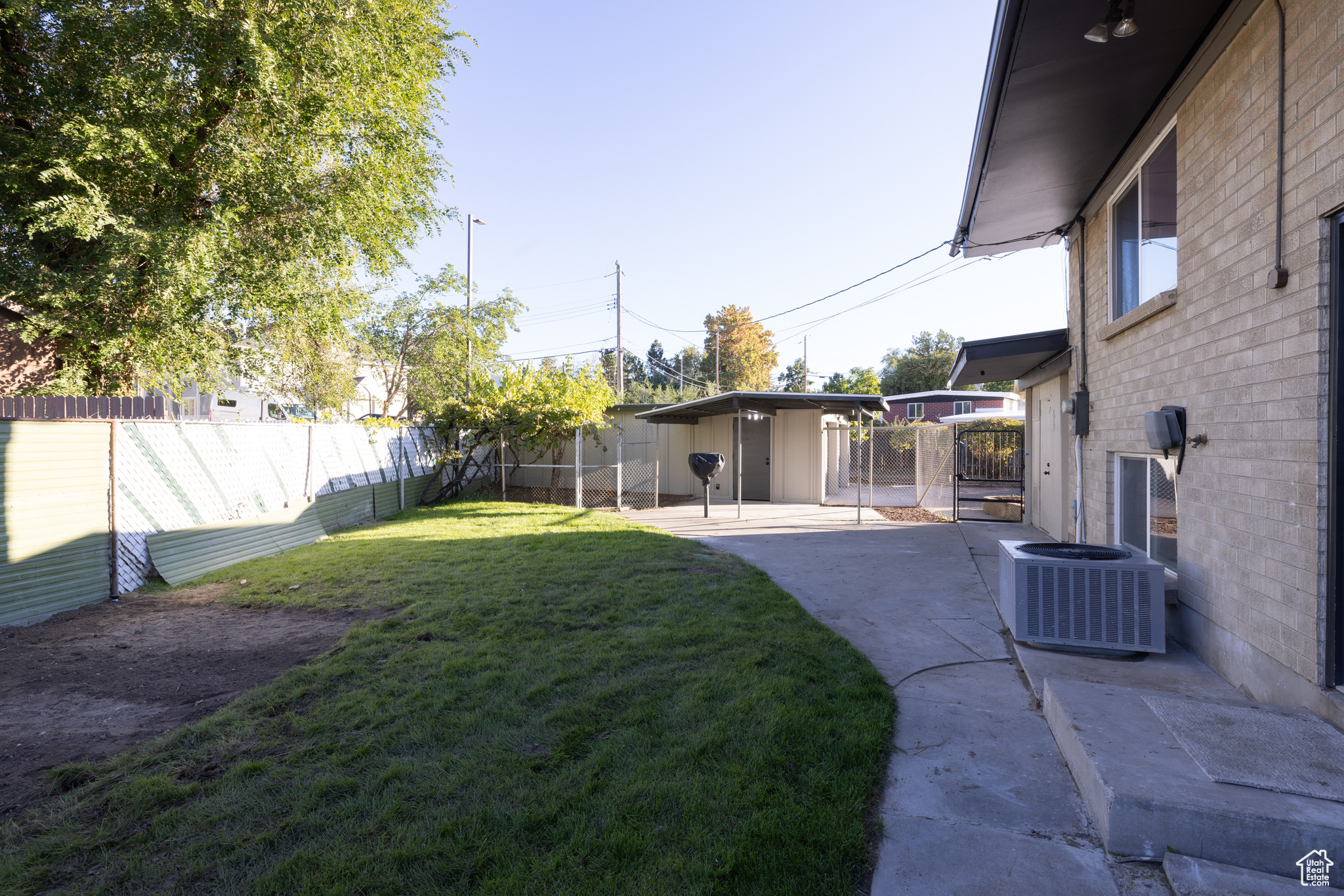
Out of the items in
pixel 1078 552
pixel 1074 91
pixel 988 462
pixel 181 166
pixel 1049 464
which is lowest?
pixel 1078 552

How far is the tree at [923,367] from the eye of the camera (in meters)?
38.1

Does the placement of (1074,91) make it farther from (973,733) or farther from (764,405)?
(764,405)

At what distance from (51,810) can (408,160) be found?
9617mm

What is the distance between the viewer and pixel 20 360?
8.07 m

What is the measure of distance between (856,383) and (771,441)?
23.5m

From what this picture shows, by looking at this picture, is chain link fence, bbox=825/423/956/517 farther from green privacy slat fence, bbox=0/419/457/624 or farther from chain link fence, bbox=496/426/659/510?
green privacy slat fence, bbox=0/419/457/624

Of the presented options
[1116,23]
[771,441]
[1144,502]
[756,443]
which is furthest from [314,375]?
[1116,23]

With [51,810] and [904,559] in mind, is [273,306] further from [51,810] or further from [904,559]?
[904,559]

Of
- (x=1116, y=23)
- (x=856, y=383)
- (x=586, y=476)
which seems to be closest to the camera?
(x=1116, y=23)

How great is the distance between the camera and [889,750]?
320 centimetres

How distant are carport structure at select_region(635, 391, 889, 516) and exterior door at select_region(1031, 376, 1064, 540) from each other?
456 cm

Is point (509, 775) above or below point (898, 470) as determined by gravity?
below

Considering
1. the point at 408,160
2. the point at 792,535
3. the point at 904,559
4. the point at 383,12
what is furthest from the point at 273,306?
the point at 904,559

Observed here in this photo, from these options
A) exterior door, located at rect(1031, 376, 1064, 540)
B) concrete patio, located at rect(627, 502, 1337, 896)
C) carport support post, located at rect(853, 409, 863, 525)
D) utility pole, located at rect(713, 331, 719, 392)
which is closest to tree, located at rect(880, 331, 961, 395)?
utility pole, located at rect(713, 331, 719, 392)
